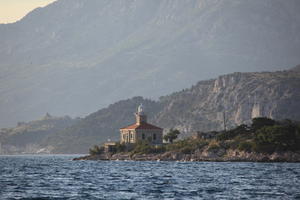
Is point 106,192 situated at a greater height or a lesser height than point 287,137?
lesser

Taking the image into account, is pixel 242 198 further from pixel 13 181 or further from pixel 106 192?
pixel 13 181

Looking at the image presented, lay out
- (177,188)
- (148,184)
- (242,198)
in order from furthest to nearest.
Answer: (148,184), (177,188), (242,198)

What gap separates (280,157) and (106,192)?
95.9 metres

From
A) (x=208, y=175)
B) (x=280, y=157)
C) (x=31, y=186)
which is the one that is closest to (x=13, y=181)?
(x=31, y=186)

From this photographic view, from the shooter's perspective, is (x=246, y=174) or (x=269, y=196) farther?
(x=246, y=174)

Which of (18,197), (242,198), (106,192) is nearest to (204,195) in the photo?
(242,198)

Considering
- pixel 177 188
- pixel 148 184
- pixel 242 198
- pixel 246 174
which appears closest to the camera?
pixel 242 198

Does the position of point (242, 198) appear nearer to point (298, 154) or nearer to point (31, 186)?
point (31, 186)

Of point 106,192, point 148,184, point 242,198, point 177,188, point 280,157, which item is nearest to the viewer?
point 242,198

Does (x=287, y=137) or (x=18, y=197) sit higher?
(x=287, y=137)

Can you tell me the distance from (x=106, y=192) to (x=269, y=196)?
21309 millimetres

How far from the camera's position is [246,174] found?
140875 mm

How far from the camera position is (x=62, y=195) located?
326 ft

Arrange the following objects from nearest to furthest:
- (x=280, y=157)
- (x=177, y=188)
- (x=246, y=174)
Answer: (x=177, y=188) → (x=246, y=174) → (x=280, y=157)
